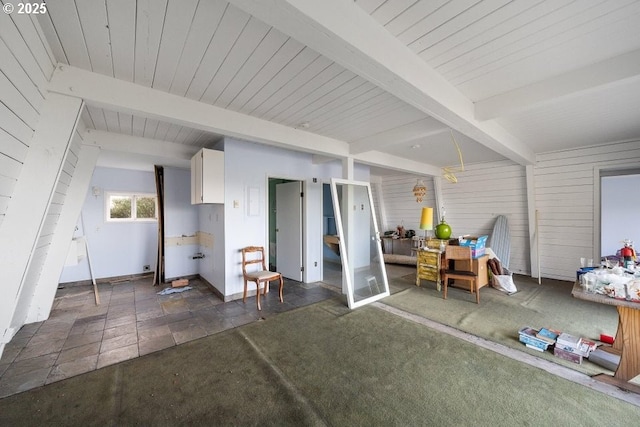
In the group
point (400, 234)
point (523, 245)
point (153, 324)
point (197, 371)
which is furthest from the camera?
point (400, 234)

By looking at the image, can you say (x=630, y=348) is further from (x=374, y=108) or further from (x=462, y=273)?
(x=374, y=108)

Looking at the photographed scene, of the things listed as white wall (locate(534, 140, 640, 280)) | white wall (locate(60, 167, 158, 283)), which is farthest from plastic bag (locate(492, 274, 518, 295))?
white wall (locate(60, 167, 158, 283))

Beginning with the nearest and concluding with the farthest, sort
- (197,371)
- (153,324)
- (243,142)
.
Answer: (197,371)
(153,324)
(243,142)

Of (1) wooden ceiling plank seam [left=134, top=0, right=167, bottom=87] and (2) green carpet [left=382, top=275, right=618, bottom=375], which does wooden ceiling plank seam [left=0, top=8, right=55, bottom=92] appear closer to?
(1) wooden ceiling plank seam [left=134, top=0, right=167, bottom=87]

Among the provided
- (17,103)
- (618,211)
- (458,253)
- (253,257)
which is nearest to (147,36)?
(17,103)

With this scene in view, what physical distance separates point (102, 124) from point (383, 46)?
142 inches

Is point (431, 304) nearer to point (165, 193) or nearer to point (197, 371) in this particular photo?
point (197, 371)

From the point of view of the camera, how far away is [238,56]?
1.87 meters

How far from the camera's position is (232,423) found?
163 cm

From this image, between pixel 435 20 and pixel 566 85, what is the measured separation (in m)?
1.49

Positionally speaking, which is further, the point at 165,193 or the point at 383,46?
the point at 165,193

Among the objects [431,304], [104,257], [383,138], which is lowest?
[431,304]

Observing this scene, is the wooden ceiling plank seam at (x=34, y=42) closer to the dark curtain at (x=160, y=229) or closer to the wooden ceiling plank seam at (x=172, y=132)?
the wooden ceiling plank seam at (x=172, y=132)

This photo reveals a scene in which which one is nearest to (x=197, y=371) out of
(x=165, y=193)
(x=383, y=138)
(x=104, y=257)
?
(x=383, y=138)
